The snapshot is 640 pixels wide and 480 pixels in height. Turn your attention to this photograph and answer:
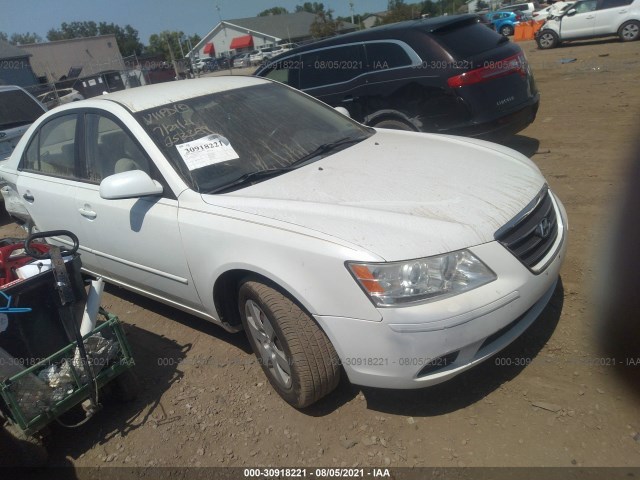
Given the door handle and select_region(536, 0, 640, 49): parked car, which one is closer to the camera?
the door handle

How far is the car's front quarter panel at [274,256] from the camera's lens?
211 cm

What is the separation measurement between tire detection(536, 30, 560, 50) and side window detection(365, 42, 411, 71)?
15.2m

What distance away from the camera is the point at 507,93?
5.16 m

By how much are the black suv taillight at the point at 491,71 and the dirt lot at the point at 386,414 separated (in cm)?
215

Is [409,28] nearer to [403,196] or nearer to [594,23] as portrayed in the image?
[403,196]

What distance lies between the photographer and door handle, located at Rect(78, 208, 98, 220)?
3277 mm

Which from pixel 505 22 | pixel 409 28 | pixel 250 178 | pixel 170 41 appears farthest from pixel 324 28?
pixel 250 178

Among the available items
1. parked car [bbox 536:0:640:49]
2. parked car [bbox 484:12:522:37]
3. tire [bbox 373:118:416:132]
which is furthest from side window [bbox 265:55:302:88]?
parked car [bbox 484:12:522:37]

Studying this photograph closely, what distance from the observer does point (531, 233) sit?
237cm

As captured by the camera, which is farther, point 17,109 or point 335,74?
point 17,109

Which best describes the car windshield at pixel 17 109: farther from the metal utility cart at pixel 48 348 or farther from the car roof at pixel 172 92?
the metal utility cart at pixel 48 348

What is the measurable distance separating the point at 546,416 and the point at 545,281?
64 centimetres

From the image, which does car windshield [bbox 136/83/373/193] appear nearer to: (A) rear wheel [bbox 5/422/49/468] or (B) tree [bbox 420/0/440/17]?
(A) rear wheel [bbox 5/422/49/468]

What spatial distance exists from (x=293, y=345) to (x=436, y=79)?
3759mm
